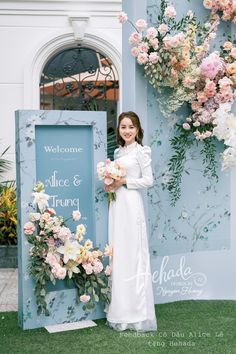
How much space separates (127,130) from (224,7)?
1.53 meters

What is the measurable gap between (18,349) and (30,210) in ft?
3.36

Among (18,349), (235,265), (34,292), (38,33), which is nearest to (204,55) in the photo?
(235,265)

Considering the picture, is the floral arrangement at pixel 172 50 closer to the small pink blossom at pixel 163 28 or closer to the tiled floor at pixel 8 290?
the small pink blossom at pixel 163 28

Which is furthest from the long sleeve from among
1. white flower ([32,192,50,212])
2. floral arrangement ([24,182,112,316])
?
white flower ([32,192,50,212])

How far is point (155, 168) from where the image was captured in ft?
15.9

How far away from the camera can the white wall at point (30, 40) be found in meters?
7.77

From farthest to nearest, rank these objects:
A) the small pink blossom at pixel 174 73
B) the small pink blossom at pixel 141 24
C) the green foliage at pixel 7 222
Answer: the green foliage at pixel 7 222
the small pink blossom at pixel 174 73
the small pink blossom at pixel 141 24

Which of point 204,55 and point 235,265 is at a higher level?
point 204,55

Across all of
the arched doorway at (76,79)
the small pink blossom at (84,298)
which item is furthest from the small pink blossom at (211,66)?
the arched doorway at (76,79)

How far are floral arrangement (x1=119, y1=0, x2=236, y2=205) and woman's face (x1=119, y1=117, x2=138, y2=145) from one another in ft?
1.73

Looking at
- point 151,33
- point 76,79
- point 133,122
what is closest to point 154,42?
point 151,33

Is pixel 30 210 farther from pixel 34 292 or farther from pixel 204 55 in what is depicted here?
pixel 204 55

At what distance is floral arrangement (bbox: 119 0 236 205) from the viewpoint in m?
4.45

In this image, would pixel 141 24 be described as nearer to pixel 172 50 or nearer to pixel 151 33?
pixel 151 33
